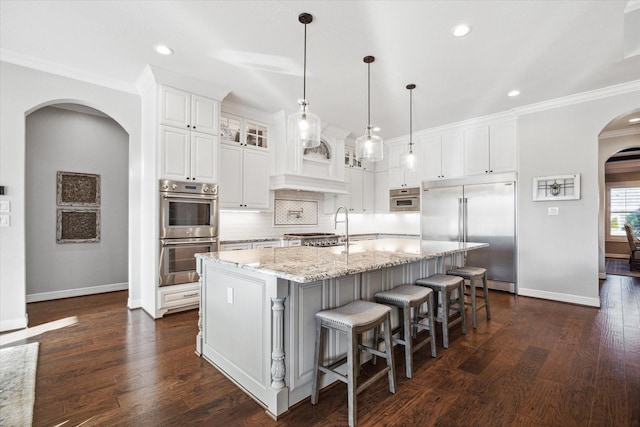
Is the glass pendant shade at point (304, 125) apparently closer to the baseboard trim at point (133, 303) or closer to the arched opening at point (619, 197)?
the baseboard trim at point (133, 303)

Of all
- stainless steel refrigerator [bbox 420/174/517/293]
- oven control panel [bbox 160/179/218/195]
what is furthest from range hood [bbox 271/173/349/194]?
stainless steel refrigerator [bbox 420/174/517/293]

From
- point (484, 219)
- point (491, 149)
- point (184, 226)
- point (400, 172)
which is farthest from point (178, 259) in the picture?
point (491, 149)

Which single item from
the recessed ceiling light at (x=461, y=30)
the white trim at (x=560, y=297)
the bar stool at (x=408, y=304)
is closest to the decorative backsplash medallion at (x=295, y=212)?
the bar stool at (x=408, y=304)

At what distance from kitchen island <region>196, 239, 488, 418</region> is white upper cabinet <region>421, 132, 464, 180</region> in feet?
11.4

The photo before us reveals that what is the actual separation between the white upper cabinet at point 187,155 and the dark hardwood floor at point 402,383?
171cm

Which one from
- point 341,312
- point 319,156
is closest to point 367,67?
point 319,156

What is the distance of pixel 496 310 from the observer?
382cm

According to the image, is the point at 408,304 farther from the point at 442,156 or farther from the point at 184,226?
the point at 442,156

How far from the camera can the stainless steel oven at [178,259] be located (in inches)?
138

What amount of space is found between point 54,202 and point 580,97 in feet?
24.2

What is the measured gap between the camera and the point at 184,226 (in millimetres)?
3674

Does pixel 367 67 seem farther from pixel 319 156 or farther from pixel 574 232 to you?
pixel 574 232

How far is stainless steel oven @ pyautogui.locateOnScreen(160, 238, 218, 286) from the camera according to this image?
351 cm

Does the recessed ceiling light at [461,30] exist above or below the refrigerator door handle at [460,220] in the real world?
above
